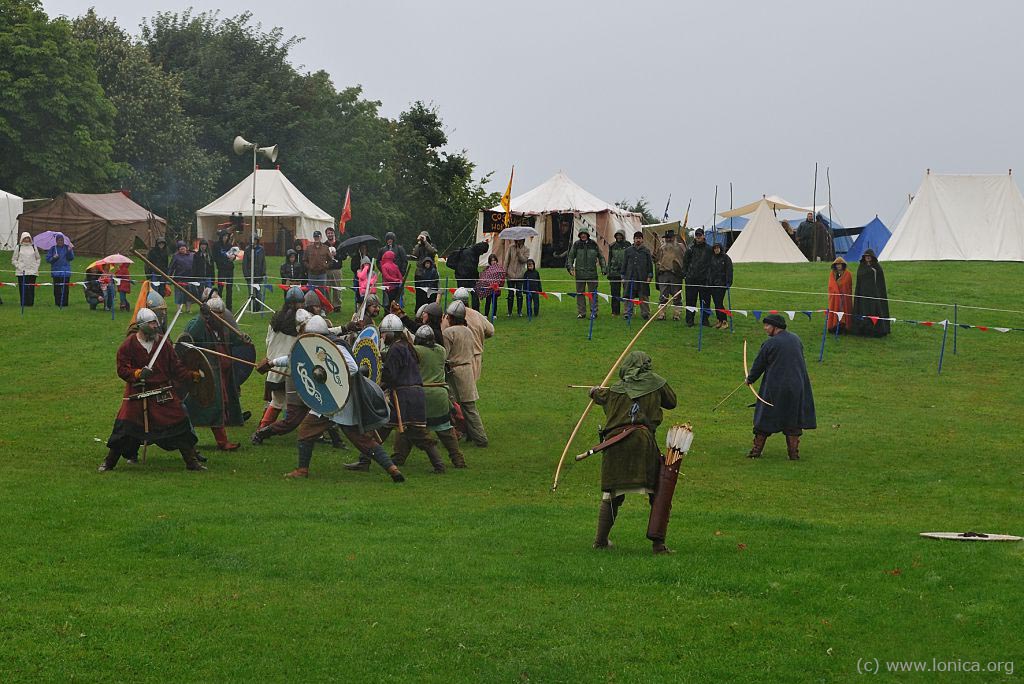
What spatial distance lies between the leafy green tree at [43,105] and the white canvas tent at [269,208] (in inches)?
296

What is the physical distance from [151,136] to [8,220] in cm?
1372

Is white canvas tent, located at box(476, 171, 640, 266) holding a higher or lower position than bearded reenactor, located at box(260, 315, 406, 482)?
higher

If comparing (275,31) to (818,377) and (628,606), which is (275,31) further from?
(628,606)

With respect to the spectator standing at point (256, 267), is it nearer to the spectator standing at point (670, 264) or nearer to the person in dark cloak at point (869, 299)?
the spectator standing at point (670, 264)

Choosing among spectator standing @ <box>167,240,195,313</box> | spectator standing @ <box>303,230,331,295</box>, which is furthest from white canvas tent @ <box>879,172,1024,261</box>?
spectator standing @ <box>167,240,195,313</box>

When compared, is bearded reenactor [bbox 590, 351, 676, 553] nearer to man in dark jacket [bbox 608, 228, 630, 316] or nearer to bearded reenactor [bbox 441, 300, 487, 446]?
bearded reenactor [bbox 441, 300, 487, 446]

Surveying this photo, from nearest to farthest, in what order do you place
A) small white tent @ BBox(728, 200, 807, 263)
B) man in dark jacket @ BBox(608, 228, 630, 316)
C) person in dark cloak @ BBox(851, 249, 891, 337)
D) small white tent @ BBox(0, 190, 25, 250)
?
person in dark cloak @ BBox(851, 249, 891, 337) → man in dark jacket @ BBox(608, 228, 630, 316) → small white tent @ BBox(728, 200, 807, 263) → small white tent @ BBox(0, 190, 25, 250)

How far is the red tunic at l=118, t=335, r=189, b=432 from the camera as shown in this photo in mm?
12883

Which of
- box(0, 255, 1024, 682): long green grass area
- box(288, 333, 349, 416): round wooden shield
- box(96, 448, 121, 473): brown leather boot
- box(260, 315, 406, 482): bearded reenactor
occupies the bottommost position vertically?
box(0, 255, 1024, 682): long green grass area

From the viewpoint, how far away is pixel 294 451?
1454cm

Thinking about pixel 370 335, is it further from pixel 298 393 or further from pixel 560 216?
pixel 560 216

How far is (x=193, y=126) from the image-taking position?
56.1 meters

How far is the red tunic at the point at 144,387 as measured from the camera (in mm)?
12883

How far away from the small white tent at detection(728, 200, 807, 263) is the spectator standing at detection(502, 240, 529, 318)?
13499 mm
